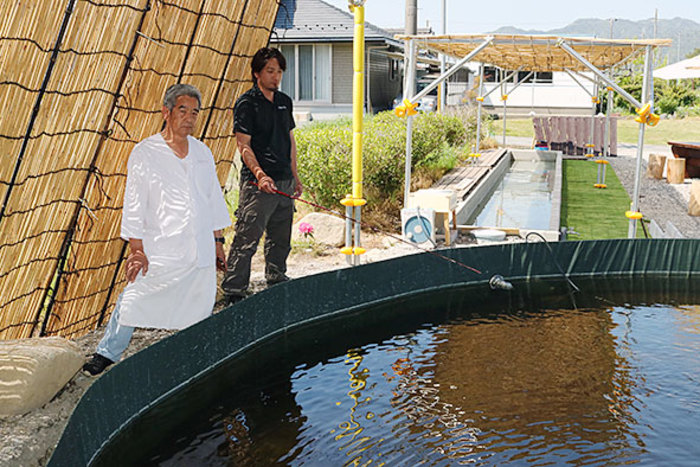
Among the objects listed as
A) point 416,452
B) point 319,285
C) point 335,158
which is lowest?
point 416,452

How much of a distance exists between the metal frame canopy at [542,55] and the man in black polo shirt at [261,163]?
119 inches

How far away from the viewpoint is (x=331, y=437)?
432 cm

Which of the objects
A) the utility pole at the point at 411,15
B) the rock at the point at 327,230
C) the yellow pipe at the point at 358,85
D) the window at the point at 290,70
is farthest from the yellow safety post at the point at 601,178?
the window at the point at 290,70

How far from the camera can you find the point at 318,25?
2198cm

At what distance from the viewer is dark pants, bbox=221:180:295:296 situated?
5.94 meters

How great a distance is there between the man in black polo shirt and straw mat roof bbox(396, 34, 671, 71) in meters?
4.16

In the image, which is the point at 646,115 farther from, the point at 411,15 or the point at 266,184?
the point at 411,15

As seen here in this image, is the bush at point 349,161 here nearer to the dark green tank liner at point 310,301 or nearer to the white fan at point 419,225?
the white fan at point 419,225

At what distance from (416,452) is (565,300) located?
139 inches

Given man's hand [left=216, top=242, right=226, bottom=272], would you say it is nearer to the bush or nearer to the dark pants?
the dark pants

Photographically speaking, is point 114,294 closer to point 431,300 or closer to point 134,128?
point 134,128

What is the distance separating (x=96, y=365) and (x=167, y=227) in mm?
975

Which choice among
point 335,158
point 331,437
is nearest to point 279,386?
point 331,437

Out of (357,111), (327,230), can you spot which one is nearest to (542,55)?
(327,230)
